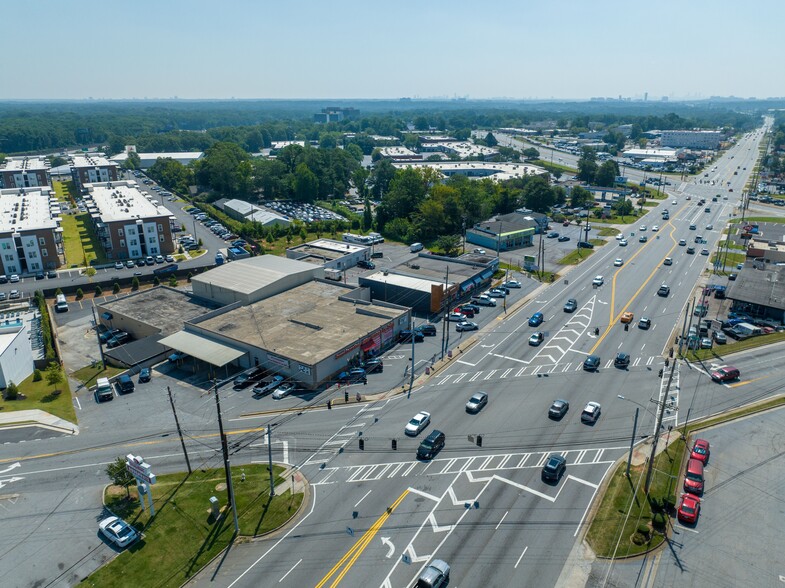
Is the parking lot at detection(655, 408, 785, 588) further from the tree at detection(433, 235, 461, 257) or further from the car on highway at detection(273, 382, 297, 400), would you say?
the tree at detection(433, 235, 461, 257)

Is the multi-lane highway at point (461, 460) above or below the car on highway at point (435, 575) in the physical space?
below

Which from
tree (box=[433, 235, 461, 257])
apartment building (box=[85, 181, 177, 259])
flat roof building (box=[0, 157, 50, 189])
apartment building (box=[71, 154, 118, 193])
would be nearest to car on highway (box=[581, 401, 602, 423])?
tree (box=[433, 235, 461, 257])

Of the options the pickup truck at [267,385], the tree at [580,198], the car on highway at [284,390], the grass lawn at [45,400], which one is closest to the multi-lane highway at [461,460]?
the car on highway at [284,390]

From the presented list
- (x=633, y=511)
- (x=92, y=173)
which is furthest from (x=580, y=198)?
(x=92, y=173)

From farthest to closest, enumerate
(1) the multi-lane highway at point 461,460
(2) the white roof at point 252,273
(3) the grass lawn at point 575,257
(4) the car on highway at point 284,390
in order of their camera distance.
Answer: (3) the grass lawn at point 575,257
(2) the white roof at point 252,273
(4) the car on highway at point 284,390
(1) the multi-lane highway at point 461,460

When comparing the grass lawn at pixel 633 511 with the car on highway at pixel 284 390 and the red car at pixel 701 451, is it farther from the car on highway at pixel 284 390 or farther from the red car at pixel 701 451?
the car on highway at pixel 284 390

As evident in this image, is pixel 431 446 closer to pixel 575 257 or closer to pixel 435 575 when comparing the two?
pixel 435 575
